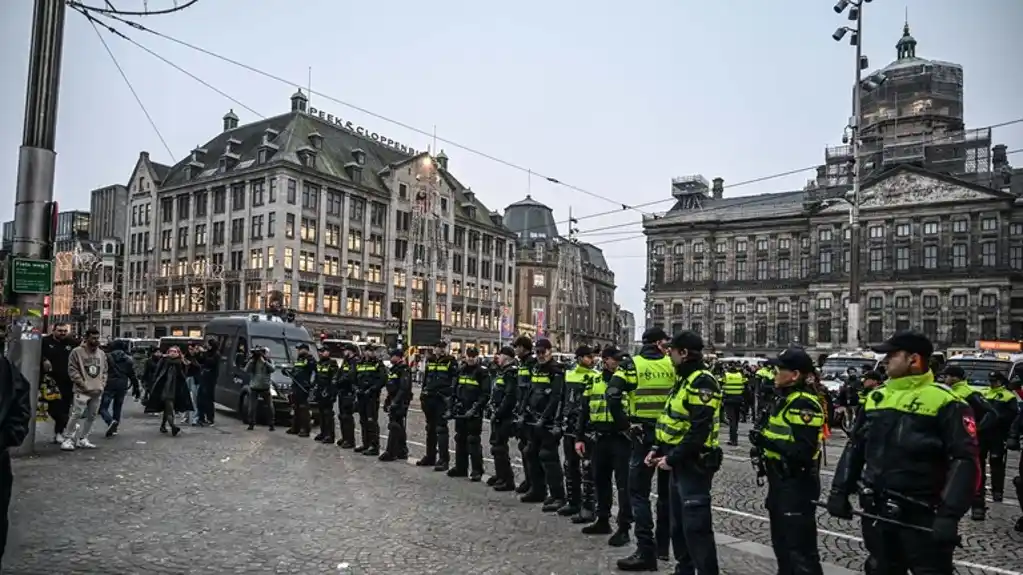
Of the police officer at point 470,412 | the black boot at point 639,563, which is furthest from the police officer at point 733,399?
the black boot at point 639,563

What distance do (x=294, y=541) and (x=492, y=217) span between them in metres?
79.1

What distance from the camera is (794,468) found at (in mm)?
5734

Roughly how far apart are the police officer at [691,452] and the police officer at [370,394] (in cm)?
896

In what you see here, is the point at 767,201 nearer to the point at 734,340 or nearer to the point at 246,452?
the point at 734,340

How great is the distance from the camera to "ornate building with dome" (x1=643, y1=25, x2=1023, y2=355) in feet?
249

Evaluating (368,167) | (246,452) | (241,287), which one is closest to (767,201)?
(368,167)

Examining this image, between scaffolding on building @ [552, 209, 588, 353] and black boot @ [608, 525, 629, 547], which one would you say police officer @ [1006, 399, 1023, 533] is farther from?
scaffolding on building @ [552, 209, 588, 353]

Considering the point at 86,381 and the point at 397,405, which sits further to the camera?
the point at 397,405

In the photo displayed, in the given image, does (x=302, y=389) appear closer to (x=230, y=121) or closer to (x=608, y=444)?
(x=608, y=444)

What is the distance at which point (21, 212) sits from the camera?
1292cm

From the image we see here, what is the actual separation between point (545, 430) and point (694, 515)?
4057 millimetres

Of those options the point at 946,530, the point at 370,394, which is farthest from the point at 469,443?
the point at 946,530

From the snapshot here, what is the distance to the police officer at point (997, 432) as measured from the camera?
34.8 ft

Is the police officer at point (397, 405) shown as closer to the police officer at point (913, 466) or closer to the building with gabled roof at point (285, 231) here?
the police officer at point (913, 466)
